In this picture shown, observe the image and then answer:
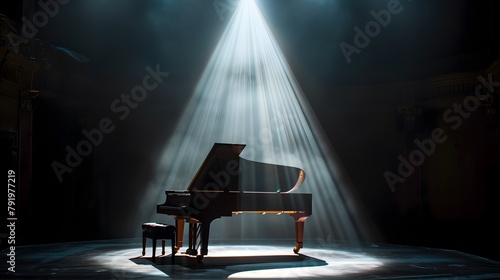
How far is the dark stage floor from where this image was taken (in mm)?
5879

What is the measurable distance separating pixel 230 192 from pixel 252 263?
95cm

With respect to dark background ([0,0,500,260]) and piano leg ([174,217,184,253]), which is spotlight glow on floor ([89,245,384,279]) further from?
dark background ([0,0,500,260])

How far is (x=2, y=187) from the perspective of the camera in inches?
344

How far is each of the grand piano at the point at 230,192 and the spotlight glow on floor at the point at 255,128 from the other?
315 cm

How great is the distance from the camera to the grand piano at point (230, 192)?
6.82 m

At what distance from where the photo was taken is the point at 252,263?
7.04 metres

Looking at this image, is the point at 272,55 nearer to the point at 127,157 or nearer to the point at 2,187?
the point at 127,157

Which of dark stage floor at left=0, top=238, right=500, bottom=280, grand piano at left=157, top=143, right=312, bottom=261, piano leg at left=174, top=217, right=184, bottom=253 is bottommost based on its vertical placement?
dark stage floor at left=0, top=238, right=500, bottom=280

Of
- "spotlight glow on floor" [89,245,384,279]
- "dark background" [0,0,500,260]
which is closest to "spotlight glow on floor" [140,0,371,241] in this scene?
"dark background" [0,0,500,260]

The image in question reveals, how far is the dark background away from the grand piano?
325 cm

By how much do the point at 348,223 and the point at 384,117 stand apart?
216 cm

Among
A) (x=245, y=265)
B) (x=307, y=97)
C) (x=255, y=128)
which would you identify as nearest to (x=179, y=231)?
(x=245, y=265)

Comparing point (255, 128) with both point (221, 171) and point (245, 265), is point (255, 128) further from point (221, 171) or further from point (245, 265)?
point (245, 265)

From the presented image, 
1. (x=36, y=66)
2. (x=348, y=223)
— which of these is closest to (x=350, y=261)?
(x=348, y=223)
